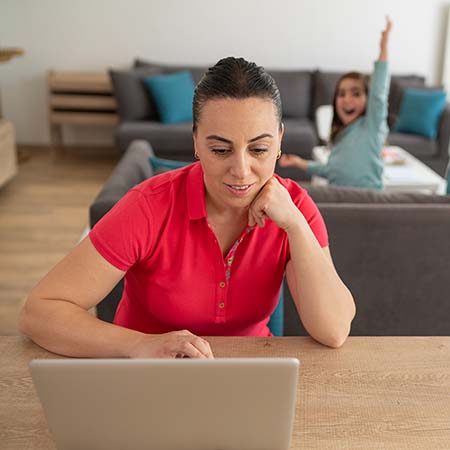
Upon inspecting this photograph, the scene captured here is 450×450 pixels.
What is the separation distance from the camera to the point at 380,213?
90.7 inches

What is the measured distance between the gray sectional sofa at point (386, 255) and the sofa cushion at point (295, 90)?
3.27m

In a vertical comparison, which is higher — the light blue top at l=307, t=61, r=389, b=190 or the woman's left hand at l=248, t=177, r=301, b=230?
the woman's left hand at l=248, t=177, r=301, b=230

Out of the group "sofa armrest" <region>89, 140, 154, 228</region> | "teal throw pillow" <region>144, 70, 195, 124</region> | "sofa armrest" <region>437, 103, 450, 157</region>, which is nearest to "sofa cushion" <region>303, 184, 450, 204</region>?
"sofa armrest" <region>89, 140, 154, 228</region>

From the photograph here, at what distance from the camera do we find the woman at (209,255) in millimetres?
1243

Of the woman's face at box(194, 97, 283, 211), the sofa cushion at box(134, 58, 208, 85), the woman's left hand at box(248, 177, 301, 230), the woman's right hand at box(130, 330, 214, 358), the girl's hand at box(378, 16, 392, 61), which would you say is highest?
the girl's hand at box(378, 16, 392, 61)

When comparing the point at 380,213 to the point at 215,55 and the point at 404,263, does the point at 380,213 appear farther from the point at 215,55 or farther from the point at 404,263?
the point at 215,55

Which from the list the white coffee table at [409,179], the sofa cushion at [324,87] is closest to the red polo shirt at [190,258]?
the white coffee table at [409,179]

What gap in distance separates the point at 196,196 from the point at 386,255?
3.83 feet

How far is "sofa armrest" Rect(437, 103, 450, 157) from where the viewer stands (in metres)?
5.07

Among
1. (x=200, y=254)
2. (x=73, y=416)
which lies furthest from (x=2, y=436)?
(x=200, y=254)

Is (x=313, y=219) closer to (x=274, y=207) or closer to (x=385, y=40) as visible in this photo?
(x=274, y=207)

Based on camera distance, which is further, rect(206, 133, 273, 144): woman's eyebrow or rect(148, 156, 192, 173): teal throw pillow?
rect(148, 156, 192, 173): teal throw pillow

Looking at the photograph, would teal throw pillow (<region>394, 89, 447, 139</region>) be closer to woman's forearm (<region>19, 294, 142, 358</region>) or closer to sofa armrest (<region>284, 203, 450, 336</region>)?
sofa armrest (<region>284, 203, 450, 336</region>)

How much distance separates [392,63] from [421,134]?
1057mm
